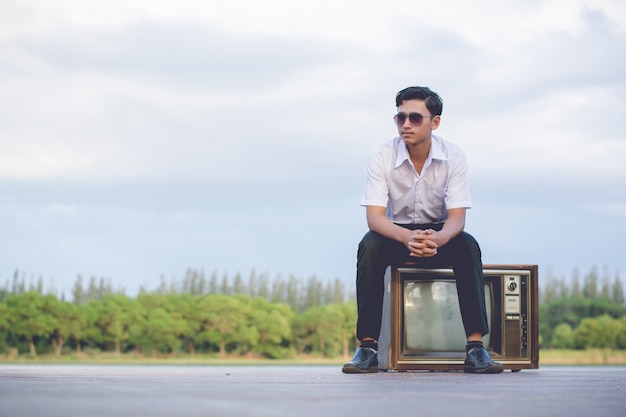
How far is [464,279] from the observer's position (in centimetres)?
624

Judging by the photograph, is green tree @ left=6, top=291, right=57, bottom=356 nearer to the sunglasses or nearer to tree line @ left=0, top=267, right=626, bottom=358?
tree line @ left=0, top=267, right=626, bottom=358

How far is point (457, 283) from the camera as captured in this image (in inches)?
247

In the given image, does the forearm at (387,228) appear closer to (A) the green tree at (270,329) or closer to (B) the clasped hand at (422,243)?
(B) the clasped hand at (422,243)

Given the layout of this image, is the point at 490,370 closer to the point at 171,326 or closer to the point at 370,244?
the point at 370,244

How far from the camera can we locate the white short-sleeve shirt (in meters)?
6.55

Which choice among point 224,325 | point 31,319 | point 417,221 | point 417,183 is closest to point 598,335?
point 224,325

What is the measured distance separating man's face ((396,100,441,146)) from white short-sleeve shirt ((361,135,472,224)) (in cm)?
13

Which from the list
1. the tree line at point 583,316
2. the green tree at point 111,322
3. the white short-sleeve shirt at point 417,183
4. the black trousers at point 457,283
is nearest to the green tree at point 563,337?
the tree line at point 583,316

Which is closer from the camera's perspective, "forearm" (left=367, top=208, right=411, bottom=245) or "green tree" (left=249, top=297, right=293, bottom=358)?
"forearm" (left=367, top=208, right=411, bottom=245)

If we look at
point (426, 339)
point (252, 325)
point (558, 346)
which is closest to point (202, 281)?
point (252, 325)

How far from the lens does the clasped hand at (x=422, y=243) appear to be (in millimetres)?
6145

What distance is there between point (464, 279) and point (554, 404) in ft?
10.4

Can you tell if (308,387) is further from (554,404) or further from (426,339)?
(426,339)

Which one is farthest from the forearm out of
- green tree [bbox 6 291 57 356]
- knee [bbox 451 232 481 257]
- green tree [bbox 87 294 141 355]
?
green tree [bbox 87 294 141 355]
